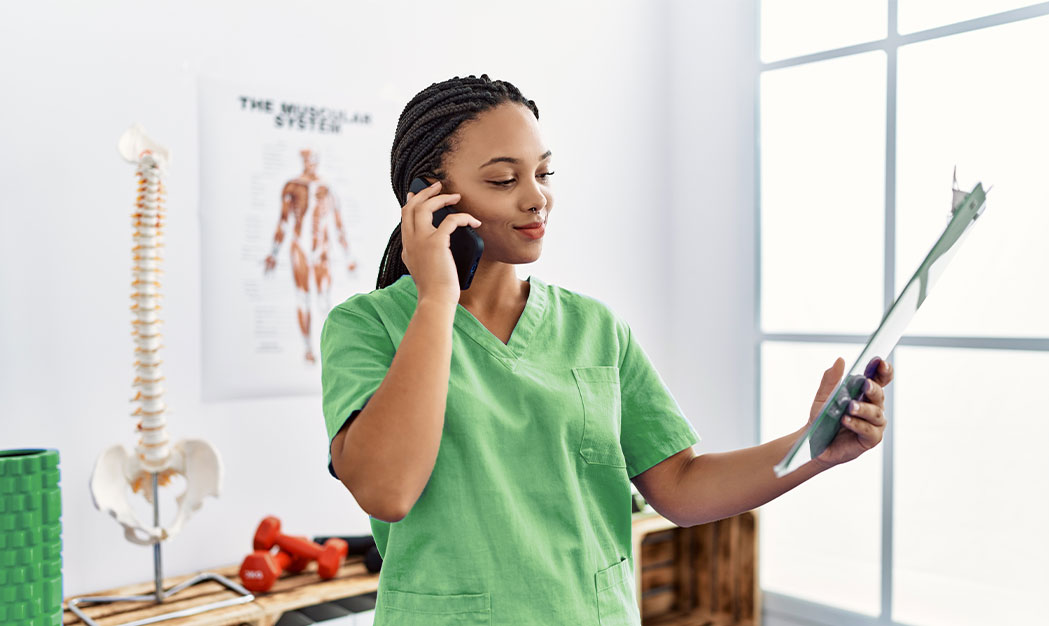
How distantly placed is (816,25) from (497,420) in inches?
95.3

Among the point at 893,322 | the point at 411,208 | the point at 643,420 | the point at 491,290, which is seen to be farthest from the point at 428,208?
the point at 893,322

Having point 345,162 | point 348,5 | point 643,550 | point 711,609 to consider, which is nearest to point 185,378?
point 345,162

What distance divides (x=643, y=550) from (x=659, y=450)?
2.05 m

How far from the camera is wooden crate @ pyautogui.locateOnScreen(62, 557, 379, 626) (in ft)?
5.60

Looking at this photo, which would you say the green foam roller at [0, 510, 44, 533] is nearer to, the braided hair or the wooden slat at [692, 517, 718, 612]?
the braided hair

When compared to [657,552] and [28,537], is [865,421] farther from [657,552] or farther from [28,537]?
[657,552]

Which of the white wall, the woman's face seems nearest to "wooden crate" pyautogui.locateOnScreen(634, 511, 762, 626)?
the white wall

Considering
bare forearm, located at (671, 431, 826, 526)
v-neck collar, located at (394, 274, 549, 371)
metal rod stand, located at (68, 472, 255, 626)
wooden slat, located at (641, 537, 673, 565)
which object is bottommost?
wooden slat, located at (641, 537, 673, 565)

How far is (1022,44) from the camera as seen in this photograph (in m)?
2.43

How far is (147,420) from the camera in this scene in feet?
5.70

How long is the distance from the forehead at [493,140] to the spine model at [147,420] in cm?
97

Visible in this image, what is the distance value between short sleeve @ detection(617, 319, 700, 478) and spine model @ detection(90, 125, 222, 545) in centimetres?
105

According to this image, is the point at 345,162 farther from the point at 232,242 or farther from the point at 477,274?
the point at 477,274

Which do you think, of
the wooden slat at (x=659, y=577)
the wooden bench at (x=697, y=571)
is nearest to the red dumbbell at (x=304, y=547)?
the wooden bench at (x=697, y=571)
